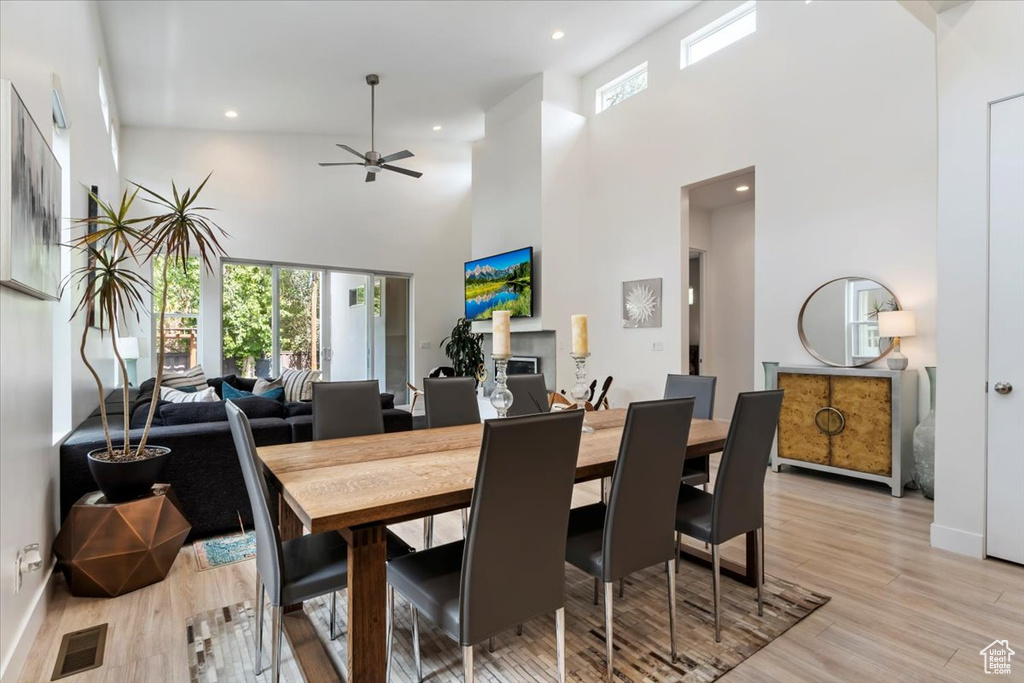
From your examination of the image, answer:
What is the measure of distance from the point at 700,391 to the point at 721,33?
4154 mm

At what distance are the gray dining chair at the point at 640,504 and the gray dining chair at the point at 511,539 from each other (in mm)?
233

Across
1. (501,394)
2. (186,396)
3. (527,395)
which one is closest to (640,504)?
(501,394)

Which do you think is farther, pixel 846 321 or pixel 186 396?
pixel 846 321

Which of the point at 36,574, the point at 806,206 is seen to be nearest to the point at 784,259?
the point at 806,206

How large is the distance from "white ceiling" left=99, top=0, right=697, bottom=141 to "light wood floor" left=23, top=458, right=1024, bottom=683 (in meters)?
4.30

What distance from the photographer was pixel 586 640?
6.44 feet

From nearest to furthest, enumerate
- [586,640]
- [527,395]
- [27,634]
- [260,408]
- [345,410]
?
[27,634] → [586,640] → [345,410] → [527,395] → [260,408]

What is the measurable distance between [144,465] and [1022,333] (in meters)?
4.25

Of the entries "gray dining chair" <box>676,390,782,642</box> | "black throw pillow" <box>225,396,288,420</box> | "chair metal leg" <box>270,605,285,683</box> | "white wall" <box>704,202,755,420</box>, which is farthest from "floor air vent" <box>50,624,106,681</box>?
"white wall" <box>704,202,755,420</box>

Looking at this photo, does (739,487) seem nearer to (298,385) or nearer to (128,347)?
(298,385)

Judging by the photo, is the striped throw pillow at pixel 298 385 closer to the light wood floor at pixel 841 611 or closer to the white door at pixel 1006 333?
the light wood floor at pixel 841 611

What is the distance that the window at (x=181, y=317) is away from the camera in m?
6.43

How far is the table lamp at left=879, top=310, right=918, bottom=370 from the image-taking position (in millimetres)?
3799

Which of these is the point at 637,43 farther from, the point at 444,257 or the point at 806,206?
the point at 444,257
